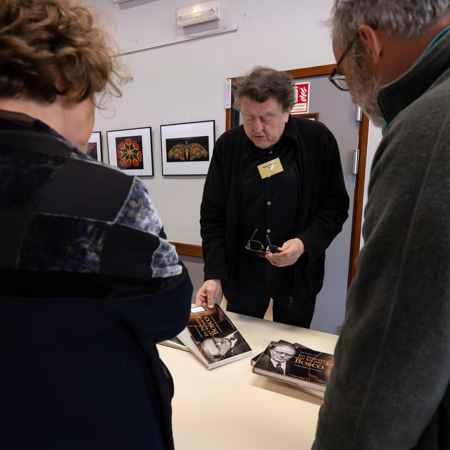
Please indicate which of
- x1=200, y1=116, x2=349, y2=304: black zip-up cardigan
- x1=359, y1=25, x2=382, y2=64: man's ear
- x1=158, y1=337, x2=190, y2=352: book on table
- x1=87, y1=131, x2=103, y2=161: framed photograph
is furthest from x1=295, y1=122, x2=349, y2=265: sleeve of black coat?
x1=87, y1=131, x2=103, y2=161: framed photograph

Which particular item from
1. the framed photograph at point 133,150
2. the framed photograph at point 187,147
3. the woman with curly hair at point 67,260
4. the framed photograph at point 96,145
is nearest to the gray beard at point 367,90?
the woman with curly hair at point 67,260

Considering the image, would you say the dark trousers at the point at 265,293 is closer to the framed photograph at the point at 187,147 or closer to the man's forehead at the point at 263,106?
the man's forehead at the point at 263,106

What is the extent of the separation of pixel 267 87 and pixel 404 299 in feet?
4.60

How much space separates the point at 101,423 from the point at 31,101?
0.57 m

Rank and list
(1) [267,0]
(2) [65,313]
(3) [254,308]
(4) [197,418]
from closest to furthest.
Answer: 1. (2) [65,313]
2. (4) [197,418]
3. (3) [254,308]
4. (1) [267,0]

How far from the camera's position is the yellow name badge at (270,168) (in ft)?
5.80

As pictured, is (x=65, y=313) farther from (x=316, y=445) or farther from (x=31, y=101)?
(x=316, y=445)

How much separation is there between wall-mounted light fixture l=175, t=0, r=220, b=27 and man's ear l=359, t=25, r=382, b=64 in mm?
2506

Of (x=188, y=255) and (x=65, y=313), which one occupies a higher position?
(x=65, y=313)

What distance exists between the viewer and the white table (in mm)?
861

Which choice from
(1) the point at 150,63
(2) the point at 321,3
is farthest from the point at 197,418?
(1) the point at 150,63

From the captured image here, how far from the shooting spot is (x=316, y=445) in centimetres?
63

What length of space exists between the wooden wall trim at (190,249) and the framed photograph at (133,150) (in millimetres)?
814

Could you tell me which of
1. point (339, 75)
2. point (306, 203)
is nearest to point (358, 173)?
point (306, 203)
